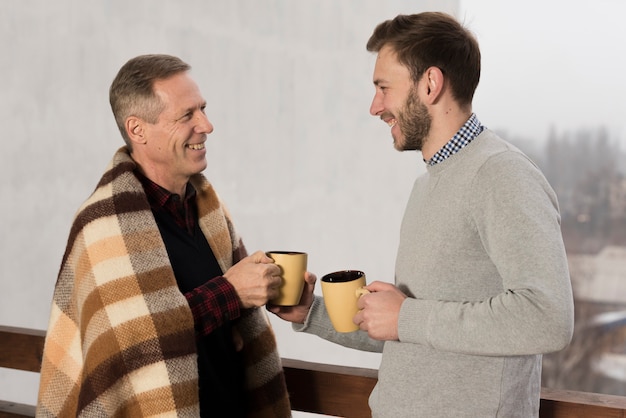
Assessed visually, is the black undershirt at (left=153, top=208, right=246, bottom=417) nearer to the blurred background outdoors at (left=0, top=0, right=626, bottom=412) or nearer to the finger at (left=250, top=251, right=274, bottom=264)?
the finger at (left=250, top=251, right=274, bottom=264)

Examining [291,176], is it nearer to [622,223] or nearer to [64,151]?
[64,151]

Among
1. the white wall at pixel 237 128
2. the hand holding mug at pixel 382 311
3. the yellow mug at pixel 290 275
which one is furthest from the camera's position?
the white wall at pixel 237 128

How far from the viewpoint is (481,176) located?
3.96ft

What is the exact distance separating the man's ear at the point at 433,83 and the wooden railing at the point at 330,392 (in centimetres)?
63

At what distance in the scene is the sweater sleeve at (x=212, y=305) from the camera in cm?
149

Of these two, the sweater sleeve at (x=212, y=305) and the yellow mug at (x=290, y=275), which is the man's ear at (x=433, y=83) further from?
the sweater sleeve at (x=212, y=305)

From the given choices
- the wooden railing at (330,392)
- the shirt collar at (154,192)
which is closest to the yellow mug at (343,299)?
the wooden railing at (330,392)

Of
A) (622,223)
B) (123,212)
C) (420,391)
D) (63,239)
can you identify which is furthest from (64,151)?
(622,223)

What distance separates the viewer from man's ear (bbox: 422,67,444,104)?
1301mm

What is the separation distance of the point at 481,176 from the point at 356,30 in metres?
4.78

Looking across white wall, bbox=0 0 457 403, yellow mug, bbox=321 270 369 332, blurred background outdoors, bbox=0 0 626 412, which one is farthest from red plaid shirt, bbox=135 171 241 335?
white wall, bbox=0 0 457 403

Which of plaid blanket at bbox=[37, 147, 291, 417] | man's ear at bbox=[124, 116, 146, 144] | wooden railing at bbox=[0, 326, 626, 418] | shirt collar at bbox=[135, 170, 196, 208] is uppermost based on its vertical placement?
man's ear at bbox=[124, 116, 146, 144]

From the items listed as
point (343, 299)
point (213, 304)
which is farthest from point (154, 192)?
point (343, 299)

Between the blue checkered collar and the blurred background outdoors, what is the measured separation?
201mm
